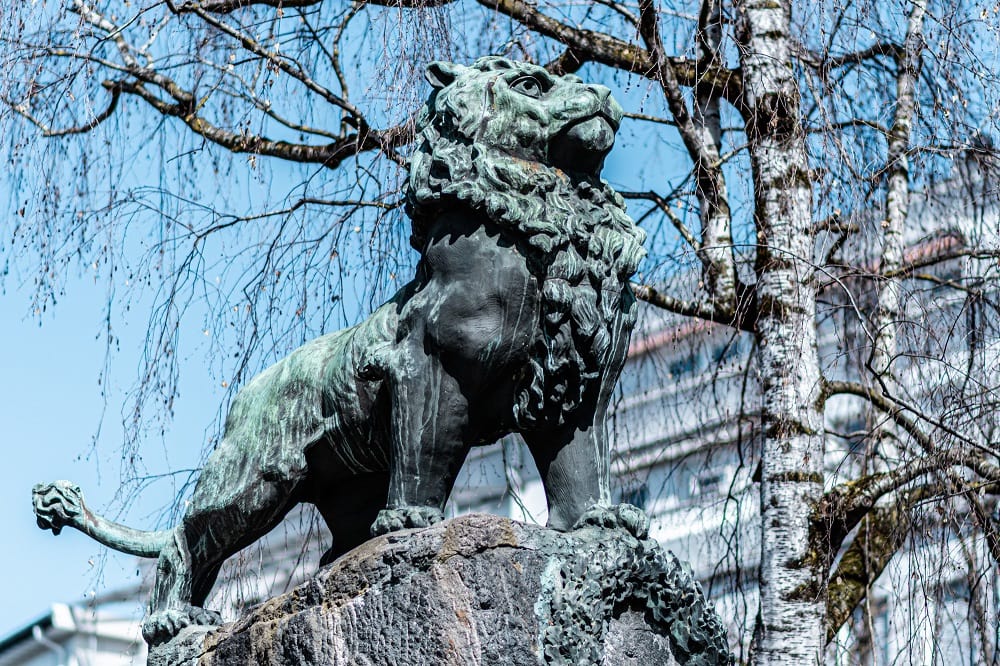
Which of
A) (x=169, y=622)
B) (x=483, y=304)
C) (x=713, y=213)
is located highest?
(x=713, y=213)

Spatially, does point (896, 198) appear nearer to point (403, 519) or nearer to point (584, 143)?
point (584, 143)

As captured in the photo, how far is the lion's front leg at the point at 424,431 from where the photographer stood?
3.81 metres

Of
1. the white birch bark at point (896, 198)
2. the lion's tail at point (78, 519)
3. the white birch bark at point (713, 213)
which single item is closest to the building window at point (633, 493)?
the white birch bark at point (713, 213)

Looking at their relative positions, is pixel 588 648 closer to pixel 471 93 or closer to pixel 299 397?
pixel 299 397

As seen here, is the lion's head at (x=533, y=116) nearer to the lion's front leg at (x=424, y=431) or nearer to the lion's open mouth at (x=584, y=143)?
the lion's open mouth at (x=584, y=143)

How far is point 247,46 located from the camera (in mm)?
7246

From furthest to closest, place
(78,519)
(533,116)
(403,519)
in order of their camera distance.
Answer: (78,519) → (533,116) → (403,519)

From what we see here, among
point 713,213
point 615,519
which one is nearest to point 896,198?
point 713,213

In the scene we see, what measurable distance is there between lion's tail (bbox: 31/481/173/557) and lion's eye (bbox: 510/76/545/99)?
1785mm

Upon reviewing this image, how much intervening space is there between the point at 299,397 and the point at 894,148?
4508 millimetres

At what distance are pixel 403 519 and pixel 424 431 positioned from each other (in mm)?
253

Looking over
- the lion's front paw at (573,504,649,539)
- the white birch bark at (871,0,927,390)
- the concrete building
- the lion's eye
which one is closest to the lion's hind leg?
the lion's front paw at (573,504,649,539)

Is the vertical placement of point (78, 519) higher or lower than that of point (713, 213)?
lower

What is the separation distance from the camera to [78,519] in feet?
14.8
